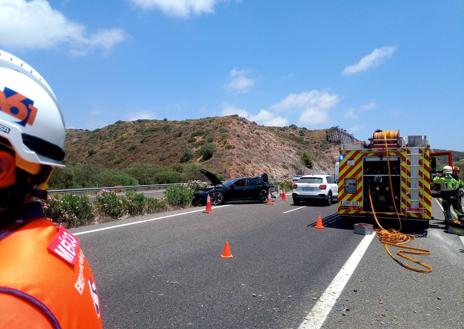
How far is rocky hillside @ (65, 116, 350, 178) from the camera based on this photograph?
56812mm

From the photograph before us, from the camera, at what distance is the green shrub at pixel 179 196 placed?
18.8 meters

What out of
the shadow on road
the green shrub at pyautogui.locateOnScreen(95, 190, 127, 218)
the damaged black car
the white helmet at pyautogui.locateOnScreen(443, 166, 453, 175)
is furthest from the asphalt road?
the damaged black car

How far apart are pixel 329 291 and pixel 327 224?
7.70 m

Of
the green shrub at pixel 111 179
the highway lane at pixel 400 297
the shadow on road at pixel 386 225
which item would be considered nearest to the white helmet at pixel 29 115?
the highway lane at pixel 400 297

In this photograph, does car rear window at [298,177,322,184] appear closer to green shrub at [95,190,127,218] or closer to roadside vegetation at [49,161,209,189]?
green shrub at [95,190,127,218]

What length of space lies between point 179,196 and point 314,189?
6.72 meters

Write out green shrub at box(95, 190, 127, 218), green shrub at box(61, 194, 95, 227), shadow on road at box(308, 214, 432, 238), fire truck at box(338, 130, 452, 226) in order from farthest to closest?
green shrub at box(95, 190, 127, 218), green shrub at box(61, 194, 95, 227), shadow on road at box(308, 214, 432, 238), fire truck at box(338, 130, 452, 226)

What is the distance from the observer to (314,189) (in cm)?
2081

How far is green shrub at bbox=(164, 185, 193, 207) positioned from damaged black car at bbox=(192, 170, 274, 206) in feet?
1.26

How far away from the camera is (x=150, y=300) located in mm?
5375

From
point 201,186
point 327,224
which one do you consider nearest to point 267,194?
point 201,186

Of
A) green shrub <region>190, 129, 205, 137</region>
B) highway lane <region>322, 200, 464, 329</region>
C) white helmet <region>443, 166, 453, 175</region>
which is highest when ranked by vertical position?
green shrub <region>190, 129, 205, 137</region>

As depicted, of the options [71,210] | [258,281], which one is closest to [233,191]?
[71,210]

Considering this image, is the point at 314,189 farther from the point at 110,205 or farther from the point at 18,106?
the point at 18,106
